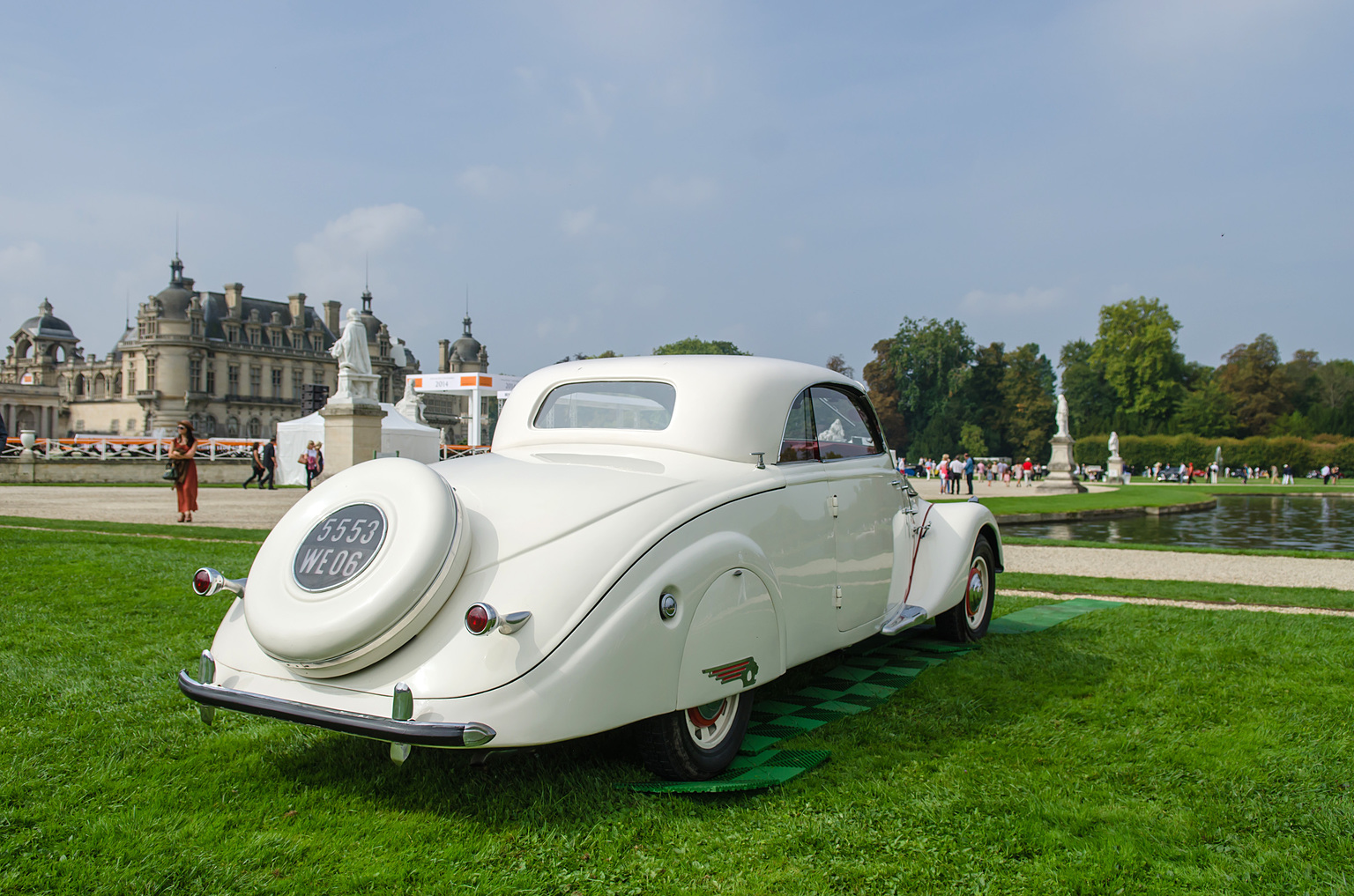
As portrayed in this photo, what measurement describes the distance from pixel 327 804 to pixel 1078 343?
10823 cm

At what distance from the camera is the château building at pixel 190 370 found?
8694cm

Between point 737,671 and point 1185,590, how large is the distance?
7.36 meters

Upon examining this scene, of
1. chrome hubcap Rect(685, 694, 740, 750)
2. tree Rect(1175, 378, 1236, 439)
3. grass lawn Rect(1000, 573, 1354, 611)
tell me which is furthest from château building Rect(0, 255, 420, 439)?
chrome hubcap Rect(685, 694, 740, 750)

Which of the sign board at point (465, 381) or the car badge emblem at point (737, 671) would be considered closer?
the car badge emblem at point (737, 671)

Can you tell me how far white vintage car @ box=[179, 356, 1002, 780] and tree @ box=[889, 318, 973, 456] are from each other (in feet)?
277

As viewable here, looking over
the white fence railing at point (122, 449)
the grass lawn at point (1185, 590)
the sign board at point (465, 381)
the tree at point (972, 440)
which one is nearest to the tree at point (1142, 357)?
Answer: the tree at point (972, 440)

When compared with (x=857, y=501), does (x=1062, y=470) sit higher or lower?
lower

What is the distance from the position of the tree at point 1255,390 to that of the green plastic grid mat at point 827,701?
84569 millimetres

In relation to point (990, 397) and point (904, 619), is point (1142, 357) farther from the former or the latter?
point (904, 619)

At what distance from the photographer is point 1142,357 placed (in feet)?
258

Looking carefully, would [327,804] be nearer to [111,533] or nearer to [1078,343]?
[111,533]

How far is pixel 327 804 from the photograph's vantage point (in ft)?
10.8

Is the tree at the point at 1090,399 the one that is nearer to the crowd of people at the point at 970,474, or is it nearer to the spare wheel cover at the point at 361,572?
the crowd of people at the point at 970,474

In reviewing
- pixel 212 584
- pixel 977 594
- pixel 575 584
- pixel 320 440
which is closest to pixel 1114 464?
pixel 320 440
